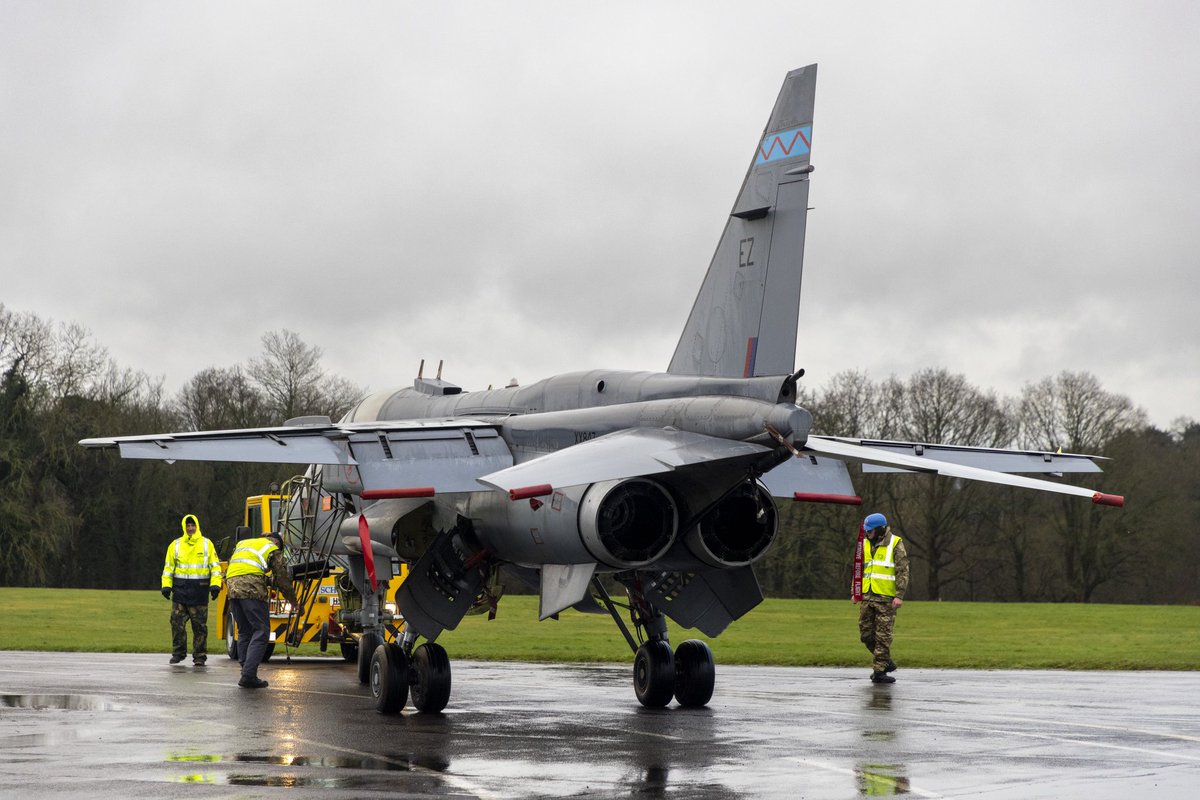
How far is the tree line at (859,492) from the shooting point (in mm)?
59719

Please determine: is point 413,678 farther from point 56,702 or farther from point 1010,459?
point 1010,459

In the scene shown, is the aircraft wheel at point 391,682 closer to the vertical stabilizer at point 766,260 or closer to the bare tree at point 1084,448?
the vertical stabilizer at point 766,260

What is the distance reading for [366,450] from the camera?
45.8 ft

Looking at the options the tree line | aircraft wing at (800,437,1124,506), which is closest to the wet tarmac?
aircraft wing at (800,437,1124,506)

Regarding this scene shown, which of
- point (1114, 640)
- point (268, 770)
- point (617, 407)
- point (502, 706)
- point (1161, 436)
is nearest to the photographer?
point (268, 770)

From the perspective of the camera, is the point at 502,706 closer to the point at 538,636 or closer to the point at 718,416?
the point at 718,416

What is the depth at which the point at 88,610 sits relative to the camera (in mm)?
38625

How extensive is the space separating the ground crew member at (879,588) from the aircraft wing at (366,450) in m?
6.84

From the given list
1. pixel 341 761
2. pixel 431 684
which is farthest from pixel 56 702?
pixel 341 761

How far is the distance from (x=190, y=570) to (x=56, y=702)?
7.47 metres

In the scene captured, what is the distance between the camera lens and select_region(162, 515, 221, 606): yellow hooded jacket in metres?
22.3

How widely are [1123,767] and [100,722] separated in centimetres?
892

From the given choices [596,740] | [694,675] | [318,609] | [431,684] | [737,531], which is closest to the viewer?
[596,740]

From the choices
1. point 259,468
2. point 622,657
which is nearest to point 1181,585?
point 259,468
